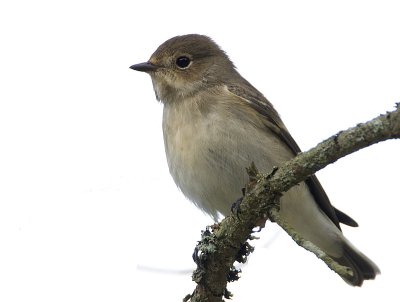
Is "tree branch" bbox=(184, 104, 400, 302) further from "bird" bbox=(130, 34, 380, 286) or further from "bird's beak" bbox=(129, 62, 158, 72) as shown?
"bird's beak" bbox=(129, 62, 158, 72)

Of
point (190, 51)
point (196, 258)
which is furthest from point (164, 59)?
point (196, 258)

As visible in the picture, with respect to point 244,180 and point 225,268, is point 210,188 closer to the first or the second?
point 244,180

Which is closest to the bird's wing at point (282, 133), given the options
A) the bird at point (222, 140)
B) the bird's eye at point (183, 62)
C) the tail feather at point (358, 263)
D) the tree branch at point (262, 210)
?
the bird at point (222, 140)

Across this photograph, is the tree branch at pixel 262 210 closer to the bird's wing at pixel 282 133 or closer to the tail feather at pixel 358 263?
the bird's wing at pixel 282 133

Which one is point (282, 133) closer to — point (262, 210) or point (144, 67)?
point (144, 67)

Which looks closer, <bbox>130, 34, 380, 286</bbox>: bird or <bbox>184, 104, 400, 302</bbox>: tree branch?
<bbox>184, 104, 400, 302</bbox>: tree branch

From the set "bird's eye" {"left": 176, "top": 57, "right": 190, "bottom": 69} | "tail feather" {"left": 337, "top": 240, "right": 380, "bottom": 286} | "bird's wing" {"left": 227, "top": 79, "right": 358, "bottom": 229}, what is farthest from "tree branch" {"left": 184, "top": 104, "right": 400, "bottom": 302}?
"bird's eye" {"left": 176, "top": 57, "right": 190, "bottom": 69}
